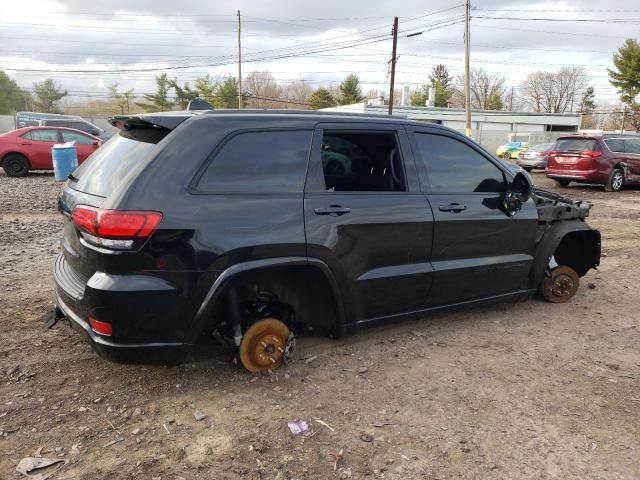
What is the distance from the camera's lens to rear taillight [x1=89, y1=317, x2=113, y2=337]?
2.83m

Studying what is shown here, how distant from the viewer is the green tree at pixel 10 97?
191 ft

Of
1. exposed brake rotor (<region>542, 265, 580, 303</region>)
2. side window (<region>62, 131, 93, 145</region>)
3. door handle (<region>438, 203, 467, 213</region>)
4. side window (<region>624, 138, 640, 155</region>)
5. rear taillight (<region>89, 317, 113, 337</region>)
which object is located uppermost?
side window (<region>62, 131, 93, 145</region>)

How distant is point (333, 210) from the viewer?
11.0ft

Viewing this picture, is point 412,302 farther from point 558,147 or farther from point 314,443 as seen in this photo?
point 558,147

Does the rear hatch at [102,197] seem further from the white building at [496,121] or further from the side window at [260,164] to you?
the white building at [496,121]

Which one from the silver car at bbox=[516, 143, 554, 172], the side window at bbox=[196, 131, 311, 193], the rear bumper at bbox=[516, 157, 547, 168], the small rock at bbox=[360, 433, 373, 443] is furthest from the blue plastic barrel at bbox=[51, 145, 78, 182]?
the silver car at bbox=[516, 143, 554, 172]

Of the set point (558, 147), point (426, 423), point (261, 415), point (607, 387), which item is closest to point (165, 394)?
point (261, 415)

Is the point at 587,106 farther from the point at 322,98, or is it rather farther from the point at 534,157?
the point at 534,157

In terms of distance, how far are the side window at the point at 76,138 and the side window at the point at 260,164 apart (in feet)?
45.6

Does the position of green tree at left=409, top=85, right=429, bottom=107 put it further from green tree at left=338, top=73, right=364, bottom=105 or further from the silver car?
the silver car

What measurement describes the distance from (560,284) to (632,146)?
1287 centimetres

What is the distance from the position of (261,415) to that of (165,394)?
0.65 m

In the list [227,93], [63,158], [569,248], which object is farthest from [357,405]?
[227,93]

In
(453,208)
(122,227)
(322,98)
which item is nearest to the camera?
(122,227)
